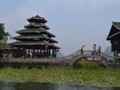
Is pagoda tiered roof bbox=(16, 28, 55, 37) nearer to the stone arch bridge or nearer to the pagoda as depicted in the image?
the pagoda

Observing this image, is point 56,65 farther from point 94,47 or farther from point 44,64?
point 94,47

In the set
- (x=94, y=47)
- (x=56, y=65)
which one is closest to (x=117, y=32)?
(x=94, y=47)

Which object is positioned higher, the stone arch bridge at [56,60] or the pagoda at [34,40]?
the pagoda at [34,40]

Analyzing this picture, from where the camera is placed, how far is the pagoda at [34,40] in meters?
64.6

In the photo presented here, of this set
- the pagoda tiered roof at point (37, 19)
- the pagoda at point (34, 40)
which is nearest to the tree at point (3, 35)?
the pagoda at point (34, 40)

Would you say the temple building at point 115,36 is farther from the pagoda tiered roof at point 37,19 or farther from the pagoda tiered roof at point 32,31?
the pagoda tiered roof at point 37,19

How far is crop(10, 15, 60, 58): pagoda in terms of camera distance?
6456cm

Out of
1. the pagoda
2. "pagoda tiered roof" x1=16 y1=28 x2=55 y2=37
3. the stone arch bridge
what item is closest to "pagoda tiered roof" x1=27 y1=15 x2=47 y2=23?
the pagoda

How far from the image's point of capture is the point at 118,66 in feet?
169

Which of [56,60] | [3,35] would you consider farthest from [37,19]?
[56,60]

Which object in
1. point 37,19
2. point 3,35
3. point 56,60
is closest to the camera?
point 56,60

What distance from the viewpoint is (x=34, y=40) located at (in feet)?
214

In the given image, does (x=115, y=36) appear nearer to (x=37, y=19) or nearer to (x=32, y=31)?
(x=32, y=31)

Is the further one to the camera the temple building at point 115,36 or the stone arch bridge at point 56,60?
the temple building at point 115,36
